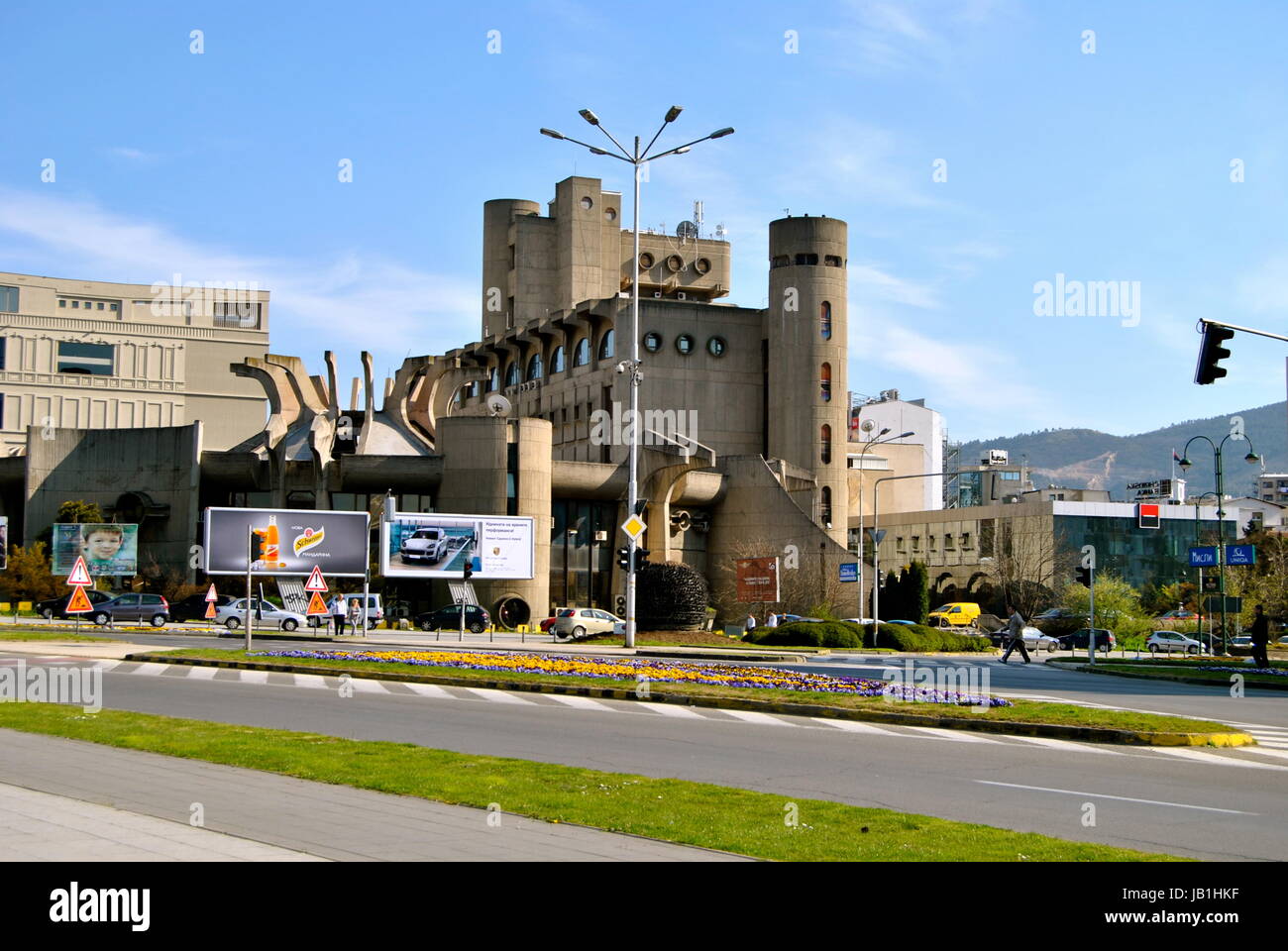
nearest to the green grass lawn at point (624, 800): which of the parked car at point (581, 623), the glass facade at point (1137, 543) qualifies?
the parked car at point (581, 623)

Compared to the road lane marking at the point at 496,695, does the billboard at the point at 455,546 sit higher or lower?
higher

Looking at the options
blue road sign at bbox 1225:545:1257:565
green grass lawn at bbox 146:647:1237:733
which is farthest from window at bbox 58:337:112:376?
blue road sign at bbox 1225:545:1257:565

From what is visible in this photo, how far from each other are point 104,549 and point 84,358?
51.1 meters

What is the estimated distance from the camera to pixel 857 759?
15.1 meters

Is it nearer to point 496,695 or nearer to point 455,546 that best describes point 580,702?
point 496,695

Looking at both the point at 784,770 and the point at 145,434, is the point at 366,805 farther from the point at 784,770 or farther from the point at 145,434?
the point at 145,434

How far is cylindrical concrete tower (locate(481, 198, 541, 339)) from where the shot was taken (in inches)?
4760

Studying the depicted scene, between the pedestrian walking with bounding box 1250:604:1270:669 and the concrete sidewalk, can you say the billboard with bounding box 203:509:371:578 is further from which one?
the concrete sidewalk

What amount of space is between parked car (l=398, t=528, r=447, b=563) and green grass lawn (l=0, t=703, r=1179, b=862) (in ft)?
160

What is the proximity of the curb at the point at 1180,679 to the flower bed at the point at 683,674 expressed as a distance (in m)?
11.2

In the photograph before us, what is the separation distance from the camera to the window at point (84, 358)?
11125cm

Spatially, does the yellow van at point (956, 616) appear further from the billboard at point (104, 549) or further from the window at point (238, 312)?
the window at point (238, 312)

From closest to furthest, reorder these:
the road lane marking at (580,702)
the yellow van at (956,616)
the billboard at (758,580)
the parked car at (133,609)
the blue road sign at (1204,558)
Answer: the road lane marking at (580,702) < the blue road sign at (1204,558) < the parked car at (133,609) < the billboard at (758,580) < the yellow van at (956,616)

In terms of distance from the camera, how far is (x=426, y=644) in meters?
41.3
